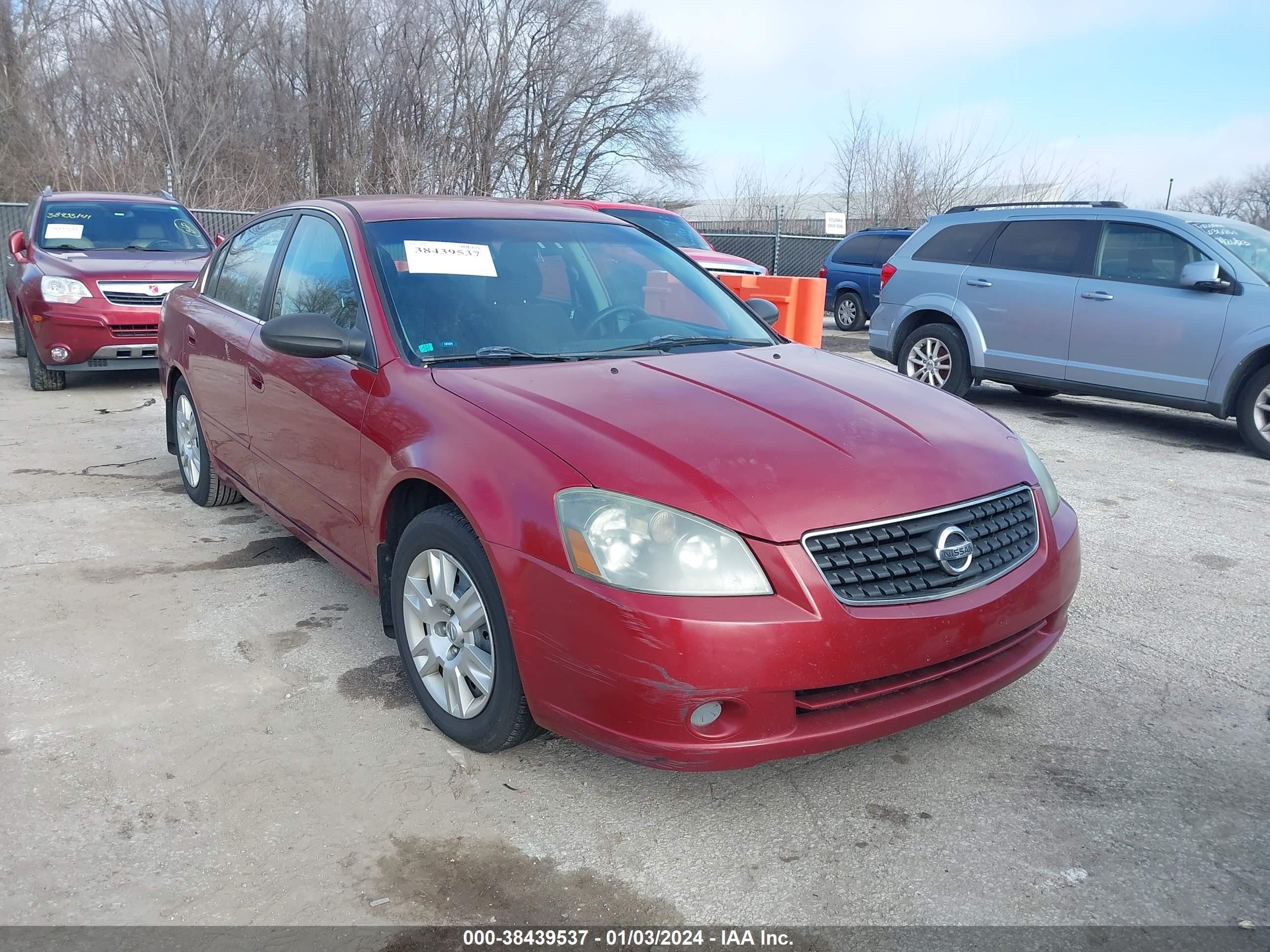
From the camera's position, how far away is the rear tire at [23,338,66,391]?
29.5 feet

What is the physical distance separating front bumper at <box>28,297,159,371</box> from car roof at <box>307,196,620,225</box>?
5129 mm

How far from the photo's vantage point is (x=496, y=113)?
3216 centimetres

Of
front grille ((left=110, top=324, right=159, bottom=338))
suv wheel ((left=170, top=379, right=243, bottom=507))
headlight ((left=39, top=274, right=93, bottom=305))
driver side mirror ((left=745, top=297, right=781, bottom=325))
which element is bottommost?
suv wheel ((left=170, top=379, right=243, bottom=507))

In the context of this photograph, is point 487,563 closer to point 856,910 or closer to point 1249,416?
point 856,910

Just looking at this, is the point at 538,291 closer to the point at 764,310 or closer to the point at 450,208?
the point at 450,208

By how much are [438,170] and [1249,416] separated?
25.2 m

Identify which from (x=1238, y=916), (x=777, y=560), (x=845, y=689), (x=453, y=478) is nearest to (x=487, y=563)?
(x=453, y=478)

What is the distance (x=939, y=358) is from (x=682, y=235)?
4.65 meters

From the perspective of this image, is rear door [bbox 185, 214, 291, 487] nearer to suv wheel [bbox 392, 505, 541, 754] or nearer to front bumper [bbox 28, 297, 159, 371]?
suv wheel [bbox 392, 505, 541, 754]

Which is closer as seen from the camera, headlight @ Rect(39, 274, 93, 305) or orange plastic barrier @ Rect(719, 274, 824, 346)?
headlight @ Rect(39, 274, 93, 305)

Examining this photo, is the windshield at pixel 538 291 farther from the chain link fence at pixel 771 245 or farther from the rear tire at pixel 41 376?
the chain link fence at pixel 771 245

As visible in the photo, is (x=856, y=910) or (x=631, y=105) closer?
(x=856, y=910)

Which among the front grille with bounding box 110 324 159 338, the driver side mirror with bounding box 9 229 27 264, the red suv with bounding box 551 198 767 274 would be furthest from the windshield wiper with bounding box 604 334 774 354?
the driver side mirror with bounding box 9 229 27 264

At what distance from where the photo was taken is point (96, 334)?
863cm
